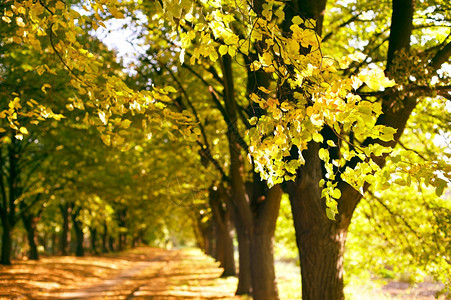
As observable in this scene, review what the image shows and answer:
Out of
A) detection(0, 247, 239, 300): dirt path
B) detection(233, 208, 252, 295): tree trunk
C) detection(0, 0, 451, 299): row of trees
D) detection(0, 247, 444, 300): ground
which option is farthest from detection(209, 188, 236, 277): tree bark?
detection(233, 208, 252, 295): tree trunk

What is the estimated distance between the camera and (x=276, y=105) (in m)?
3.63

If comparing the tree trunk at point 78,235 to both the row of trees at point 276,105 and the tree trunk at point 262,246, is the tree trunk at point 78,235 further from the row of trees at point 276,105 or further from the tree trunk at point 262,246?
the tree trunk at point 262,246

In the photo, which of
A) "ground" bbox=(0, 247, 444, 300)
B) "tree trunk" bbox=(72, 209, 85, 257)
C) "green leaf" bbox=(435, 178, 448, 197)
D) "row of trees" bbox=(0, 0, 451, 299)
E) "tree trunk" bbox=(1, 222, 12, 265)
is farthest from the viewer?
"tree trunk" bbox=(72, 209, 85, 257)

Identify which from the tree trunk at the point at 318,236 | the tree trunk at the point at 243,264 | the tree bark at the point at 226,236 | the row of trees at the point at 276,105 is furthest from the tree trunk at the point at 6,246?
the tree trunk at the point at 318,236

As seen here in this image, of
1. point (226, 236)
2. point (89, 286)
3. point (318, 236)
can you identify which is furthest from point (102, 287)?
point (318, 236)

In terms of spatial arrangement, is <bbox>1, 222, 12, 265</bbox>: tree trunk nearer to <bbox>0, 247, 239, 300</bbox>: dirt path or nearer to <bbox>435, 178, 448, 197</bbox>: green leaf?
<bbox>0, 247, 239, 300</bbox>: dirt path

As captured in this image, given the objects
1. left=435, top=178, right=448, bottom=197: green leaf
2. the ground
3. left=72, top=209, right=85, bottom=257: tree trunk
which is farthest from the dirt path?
left=435, top=178, right=448, bottom=197: green leaf

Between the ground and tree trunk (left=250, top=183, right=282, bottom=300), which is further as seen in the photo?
the ground

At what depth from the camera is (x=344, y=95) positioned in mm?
3176

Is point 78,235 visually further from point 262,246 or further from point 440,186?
point 440,186

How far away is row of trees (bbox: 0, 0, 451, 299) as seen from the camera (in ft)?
10.9

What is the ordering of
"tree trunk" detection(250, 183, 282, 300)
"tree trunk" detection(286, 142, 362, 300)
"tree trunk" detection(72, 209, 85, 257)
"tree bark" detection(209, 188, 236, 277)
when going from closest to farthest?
"tree trunk" detection(286, 142, 362, 300), "tree trunk" detection(250, 183, 282, 300), "tree bark" detection(209, 188, 236, 277), "tree trunk" detection(72, 209, 85, 257)

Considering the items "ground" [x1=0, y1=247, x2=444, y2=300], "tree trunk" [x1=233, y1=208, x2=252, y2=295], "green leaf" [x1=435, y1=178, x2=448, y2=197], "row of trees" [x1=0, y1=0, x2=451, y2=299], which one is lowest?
"ground" [x1=0, y1=247, x2=444, y2=300]

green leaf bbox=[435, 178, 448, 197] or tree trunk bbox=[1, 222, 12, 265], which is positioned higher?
green leaf bbox=[435, 178, 448, 197]
